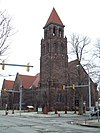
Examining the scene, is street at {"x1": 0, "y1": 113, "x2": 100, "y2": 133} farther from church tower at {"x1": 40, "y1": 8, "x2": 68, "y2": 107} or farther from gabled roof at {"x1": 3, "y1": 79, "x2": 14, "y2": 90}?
gabled roof at {"x1": 3, "y1": 79, "x2": 14, "y2": 90}

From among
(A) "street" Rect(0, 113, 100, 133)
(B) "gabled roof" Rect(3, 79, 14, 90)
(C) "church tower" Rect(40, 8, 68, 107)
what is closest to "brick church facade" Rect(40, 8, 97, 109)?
(C) "church tower" Rect(40, 8, 68, 107)

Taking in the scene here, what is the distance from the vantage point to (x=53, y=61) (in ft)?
255

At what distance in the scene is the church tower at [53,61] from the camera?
246 feet

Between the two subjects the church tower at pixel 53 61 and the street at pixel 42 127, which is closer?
the street at pixel 42 127

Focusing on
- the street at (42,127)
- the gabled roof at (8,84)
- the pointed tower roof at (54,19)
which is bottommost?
the street at (42,127)

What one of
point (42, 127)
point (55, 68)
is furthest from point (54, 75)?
point (42, 127)

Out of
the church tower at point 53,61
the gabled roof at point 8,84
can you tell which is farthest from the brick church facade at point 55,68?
the gabled roof at point 8,84

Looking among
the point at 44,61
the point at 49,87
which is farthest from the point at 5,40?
the point at 44,61

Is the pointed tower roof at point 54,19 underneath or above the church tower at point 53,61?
above

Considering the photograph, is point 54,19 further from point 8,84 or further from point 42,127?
point 42,127

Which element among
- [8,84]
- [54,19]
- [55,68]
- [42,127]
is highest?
[54,19]

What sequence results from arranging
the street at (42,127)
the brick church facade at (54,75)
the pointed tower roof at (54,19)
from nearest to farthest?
1. the street at (42,127)
2. the brick church facade at (54,75)
3. the pointed tower roof at (54,19)

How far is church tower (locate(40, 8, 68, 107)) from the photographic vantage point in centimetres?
7494

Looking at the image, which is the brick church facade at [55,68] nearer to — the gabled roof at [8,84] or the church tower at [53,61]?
the church tower at [53,61]
